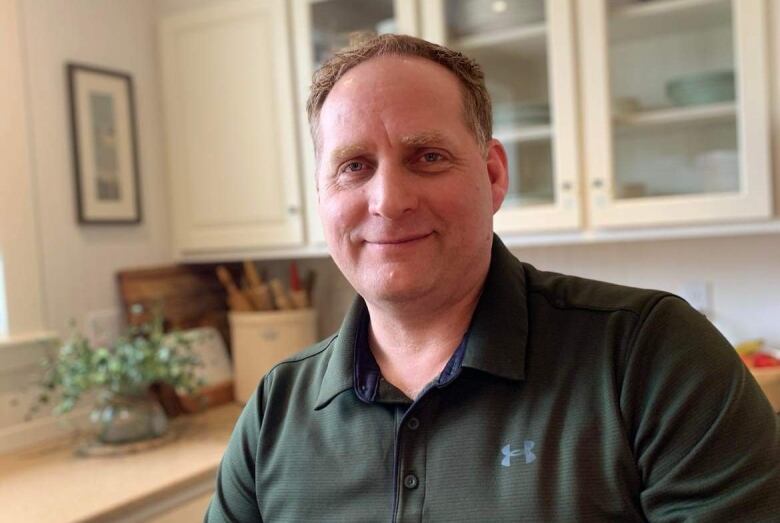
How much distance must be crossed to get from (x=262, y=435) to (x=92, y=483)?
2.50ft

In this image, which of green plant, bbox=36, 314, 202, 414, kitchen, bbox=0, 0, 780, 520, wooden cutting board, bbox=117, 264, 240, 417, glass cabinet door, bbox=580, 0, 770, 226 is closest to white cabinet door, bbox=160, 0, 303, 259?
kitchen, bbox=0, 0, 780, 520

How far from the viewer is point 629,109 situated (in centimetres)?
175

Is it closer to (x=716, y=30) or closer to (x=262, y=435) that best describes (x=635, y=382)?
(x=262, y=435)

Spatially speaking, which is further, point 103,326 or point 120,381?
point 103,326

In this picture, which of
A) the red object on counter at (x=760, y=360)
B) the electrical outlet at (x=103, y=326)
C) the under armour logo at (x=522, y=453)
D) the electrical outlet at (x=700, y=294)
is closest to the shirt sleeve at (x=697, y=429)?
the under armour logo at (x=522, y=453)

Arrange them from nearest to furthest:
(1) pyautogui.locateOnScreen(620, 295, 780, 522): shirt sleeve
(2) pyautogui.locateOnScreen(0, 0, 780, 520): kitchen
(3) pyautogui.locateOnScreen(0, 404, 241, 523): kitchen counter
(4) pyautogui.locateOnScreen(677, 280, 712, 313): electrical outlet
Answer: (1) pyautogui.locateOnScreen(620, 295, 780, 522): shirt sleeve, (3) pyautogui.locateOnScreen(0, 404, 241, 523): kitchen counter, (2) pyautogui.locateOnScreen(0, 0, 780, 520): kitchen, (4) pyautogui.locateOnScreen(677, 280, 712, 313): electrical outlet

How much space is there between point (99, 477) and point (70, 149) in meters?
0.94

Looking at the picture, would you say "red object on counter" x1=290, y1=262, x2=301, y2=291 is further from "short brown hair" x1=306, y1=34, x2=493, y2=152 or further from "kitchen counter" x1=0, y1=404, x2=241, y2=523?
"short brown hair" x1=306, y1=34, x2=493, y2=152

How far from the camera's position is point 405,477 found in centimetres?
87

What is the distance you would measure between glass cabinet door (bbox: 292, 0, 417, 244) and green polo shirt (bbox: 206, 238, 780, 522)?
1.13 meters

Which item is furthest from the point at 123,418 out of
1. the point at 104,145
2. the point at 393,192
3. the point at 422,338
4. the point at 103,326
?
the point at 393,192

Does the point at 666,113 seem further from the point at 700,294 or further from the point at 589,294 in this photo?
the point at 589,294

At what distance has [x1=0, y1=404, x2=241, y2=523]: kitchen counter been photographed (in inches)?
57.4

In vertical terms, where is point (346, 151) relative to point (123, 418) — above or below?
above
